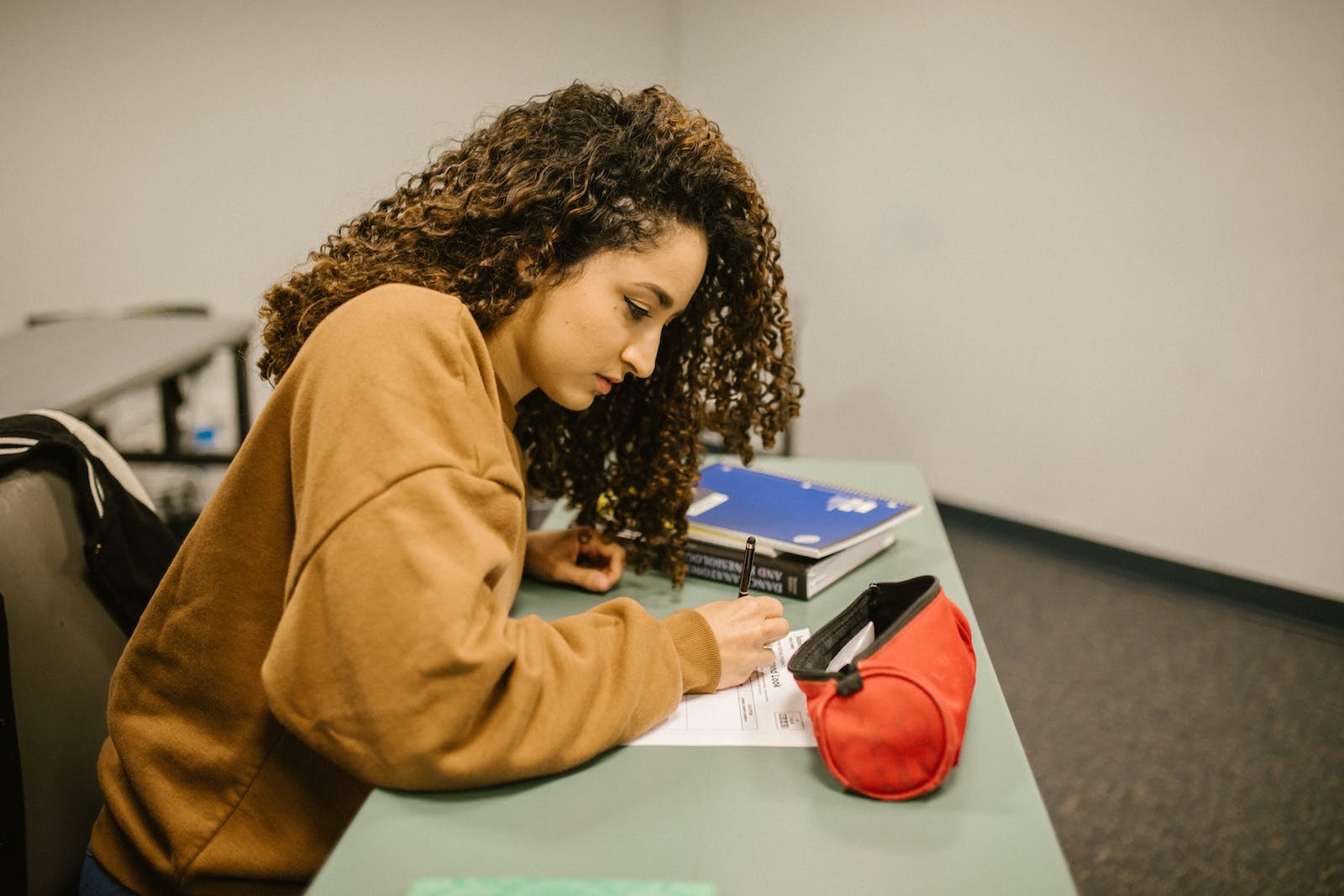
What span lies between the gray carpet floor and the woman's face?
1380 millimetres

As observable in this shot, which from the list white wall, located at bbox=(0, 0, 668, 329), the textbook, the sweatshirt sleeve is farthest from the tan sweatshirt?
white wall, located at bbox=(0, 0, 668, 329)

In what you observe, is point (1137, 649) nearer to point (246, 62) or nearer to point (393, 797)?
point (393, 797)

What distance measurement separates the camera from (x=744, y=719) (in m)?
0.84

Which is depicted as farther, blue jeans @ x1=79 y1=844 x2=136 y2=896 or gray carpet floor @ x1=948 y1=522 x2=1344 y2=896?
gray carpet floor @ x1=948 y1=522 x2=1344 y2=896

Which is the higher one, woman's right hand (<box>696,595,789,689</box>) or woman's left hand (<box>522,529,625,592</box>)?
woman's right hand (<box>696,595,789,689</box>)

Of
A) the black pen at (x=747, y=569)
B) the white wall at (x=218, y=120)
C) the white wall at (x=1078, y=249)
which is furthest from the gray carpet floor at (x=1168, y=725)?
the white wall at (x=218, y=120)

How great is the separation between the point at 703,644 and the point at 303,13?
10.6 ft

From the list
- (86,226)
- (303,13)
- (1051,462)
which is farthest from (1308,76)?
(86,226)

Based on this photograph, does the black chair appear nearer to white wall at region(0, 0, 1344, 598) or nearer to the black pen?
the black pen

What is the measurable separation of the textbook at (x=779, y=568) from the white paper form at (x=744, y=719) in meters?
0.20

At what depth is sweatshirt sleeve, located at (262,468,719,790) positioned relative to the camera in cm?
66

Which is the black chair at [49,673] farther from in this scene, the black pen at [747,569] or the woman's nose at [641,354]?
the black pen at [747,569]

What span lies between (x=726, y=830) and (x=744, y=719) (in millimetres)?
155

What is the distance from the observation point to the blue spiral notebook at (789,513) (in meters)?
1.15
